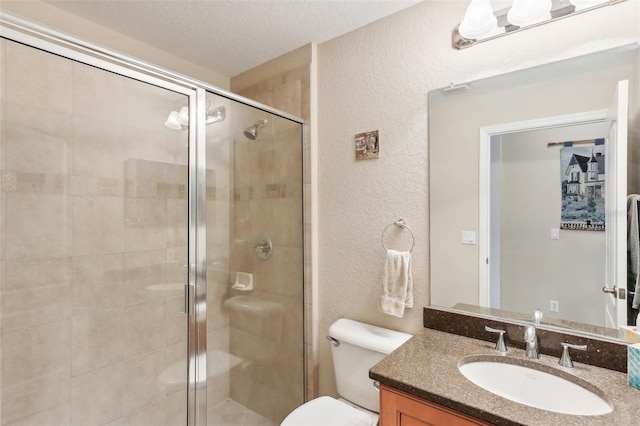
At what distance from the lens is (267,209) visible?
5.93 ft

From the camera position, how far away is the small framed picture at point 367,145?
1.67 m

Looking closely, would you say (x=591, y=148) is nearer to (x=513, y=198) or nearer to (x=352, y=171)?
(x=513, y=198)

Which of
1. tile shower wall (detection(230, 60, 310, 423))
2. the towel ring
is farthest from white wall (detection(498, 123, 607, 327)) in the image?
tile shower wall (detection(230, 60, 310, 423))

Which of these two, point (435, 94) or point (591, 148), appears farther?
point (435, 94)

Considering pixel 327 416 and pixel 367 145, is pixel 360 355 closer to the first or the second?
pixel 327 416

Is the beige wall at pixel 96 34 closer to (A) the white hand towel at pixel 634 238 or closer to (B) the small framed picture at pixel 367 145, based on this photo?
(B) the small framed picture at pixel 367 145

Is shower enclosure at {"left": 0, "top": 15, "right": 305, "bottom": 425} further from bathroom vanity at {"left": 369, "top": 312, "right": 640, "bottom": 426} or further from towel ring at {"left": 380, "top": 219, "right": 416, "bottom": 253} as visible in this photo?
bathroom vanity at {"left": 369, "top": 312, "right": 640, "bottom": 426}

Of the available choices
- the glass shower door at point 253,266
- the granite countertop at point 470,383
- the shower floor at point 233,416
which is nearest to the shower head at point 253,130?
the glass shower door at point 253,266

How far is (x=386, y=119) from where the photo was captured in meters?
1.64

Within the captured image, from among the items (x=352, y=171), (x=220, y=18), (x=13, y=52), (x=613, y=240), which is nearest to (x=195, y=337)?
(x=352, y=171)

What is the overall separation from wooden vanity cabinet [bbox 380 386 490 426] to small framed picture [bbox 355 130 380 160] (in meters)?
→ 1.09

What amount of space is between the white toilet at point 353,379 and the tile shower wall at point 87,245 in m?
0.62

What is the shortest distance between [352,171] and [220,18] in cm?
104

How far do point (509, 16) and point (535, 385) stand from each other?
53.2 inches
